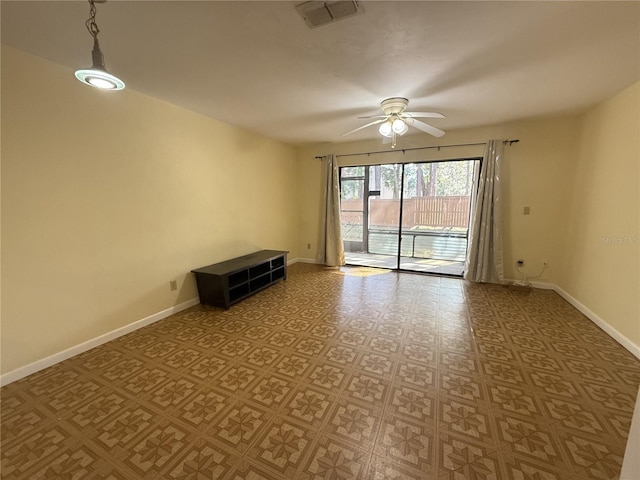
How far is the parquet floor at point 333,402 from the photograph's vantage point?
1.31m

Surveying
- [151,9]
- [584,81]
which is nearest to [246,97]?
[151,9]

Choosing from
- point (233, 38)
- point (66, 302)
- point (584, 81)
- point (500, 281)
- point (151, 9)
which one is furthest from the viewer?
point (500, 281)

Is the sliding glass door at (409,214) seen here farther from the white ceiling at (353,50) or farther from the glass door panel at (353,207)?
the white ceiling at (353,50)

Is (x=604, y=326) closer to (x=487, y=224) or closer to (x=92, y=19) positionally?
(x=487, y=224)

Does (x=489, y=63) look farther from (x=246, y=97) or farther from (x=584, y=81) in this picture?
(x=246, y=97)

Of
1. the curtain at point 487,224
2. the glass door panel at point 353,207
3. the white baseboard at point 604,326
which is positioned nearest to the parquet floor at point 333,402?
the white baseboard at point 604,326

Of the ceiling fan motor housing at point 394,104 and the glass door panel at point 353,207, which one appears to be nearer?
the ceiling fan motor housing at point 394,104

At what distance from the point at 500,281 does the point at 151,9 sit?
16.4 feet

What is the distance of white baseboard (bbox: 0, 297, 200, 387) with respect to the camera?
1.90m

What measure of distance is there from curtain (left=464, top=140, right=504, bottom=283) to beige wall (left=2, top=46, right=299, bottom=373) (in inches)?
155

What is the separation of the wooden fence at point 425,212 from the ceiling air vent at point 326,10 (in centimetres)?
378

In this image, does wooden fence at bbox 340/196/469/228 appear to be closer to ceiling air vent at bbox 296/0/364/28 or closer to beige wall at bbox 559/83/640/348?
beige wall at bbox 559/83/640/348

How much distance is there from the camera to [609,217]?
8.77 ft

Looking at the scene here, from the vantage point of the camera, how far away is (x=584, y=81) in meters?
2.36
